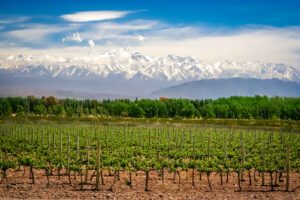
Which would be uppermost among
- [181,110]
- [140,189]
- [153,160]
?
[181,110]

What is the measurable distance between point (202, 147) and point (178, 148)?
2432 millimetres

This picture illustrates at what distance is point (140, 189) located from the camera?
2481cm

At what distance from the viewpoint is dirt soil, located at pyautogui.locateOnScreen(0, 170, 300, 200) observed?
2294 cm

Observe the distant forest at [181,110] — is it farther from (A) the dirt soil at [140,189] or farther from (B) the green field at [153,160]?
(A) the dirt soil at [140,189]

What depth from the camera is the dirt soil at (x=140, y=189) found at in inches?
903

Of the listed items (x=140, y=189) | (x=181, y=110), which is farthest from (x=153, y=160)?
(x=181, y=110)

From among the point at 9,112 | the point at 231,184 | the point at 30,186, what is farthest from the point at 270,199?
the point at 9,112

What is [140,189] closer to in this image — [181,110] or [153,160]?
[153,160]

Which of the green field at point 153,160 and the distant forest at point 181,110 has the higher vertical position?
the distant forest at point 181,110

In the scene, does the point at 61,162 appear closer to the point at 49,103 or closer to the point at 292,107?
the point at 292,107

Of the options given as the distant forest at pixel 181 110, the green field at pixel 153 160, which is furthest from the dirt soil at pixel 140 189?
the distant forest at pixel 181 110

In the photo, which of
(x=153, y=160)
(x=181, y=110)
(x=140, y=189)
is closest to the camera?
(x=140, y=189)

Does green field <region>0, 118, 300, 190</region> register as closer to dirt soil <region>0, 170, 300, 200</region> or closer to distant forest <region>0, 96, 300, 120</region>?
dirt soil <region>0, 170, 300, 200</region>

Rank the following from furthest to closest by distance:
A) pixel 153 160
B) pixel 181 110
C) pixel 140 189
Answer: pixel 181 110
pixel 153 160
pixel 140 189
